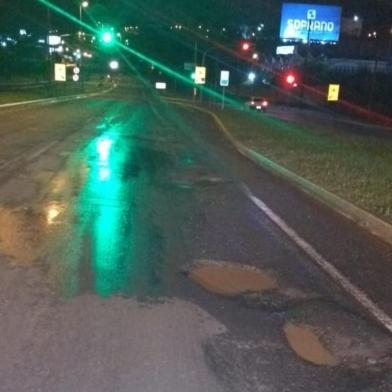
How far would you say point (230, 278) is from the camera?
757cm

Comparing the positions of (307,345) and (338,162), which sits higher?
(307,345)

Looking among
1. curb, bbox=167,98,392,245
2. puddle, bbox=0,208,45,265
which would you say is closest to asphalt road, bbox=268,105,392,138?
curb, bbox=167,98,392,245

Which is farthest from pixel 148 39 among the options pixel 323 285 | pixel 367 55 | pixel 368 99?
pixel 323 285

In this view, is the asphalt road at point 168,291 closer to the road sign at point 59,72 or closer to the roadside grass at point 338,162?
the roadside grass at point 338,162

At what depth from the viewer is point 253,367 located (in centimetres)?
512

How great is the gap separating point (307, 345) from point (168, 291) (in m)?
1.75

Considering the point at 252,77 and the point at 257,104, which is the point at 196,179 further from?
the point at 252,77

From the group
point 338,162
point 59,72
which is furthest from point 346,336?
point 59,72

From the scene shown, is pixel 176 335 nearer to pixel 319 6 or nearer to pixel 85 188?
pixel 85 188

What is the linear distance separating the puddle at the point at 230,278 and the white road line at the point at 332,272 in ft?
2.62

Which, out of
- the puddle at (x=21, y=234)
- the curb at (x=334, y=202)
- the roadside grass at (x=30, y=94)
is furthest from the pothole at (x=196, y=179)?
the roadside grass at (x=30, y=94)

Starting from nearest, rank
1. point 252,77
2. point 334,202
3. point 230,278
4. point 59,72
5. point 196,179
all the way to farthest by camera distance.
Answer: point 230,278 < point 334,202 < point 196,179 < point 59,72 < point 252,77

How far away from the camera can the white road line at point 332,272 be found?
6.53m

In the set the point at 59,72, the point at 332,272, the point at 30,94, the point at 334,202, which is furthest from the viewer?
the point at 59,72
